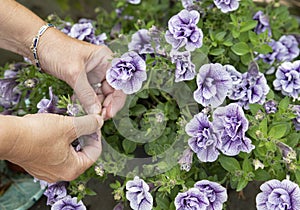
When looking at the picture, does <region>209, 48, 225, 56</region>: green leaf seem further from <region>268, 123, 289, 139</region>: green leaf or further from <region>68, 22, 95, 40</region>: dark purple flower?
<region>68, 22, 95, 40</region>: dark purple flower

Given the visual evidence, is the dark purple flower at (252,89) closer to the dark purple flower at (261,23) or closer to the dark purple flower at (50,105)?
the dark purple flower at (261,23)

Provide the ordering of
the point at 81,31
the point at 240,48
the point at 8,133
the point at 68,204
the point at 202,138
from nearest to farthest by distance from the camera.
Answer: the point at 8,133 < the point at 202,138 < the point at 68,204 < the point at 240,48 < the point at 81,31

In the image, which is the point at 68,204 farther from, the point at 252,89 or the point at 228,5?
the point at 228,5

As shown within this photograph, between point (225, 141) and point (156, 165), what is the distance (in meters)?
0.18

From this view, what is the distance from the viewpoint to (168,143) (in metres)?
1.22

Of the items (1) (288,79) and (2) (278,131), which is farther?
(1) (288,79)

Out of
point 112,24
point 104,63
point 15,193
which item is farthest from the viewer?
point 112,24

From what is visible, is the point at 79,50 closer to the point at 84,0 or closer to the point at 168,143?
the point at 168,143

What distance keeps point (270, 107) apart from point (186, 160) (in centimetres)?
25

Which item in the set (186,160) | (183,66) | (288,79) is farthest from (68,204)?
(288,79)

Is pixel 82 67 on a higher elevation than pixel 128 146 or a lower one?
higher

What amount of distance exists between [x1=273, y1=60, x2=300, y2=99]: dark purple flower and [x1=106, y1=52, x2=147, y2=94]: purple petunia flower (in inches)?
14.5

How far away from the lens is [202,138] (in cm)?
109

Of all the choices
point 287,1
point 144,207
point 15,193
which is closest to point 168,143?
point 144,207
